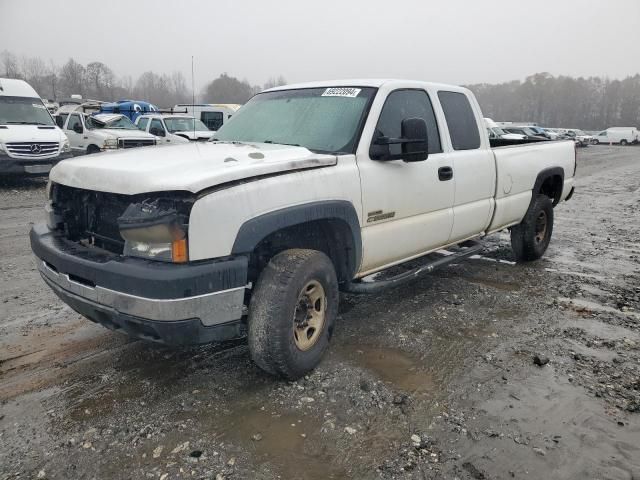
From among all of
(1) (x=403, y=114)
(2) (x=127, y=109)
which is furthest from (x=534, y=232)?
(2) (x=127, y=109)

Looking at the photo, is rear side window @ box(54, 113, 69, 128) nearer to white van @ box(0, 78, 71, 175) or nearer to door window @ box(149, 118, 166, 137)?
door window @ box(149, 118, 166, 137)

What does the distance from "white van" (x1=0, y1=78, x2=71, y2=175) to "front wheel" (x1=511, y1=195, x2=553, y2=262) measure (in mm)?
10158

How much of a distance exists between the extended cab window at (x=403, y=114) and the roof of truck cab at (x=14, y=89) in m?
11.6

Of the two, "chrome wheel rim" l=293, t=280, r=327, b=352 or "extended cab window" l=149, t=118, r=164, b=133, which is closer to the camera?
"chrome wheel rim" l=293, t=280, r=327, b=352

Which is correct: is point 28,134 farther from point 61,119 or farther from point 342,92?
point 342,92

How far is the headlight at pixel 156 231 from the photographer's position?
8.21 feet

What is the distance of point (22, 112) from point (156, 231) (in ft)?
38.9

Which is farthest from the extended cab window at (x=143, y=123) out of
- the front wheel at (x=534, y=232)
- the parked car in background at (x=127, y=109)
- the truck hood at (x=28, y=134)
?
the front wheel at (x=534, y=232)

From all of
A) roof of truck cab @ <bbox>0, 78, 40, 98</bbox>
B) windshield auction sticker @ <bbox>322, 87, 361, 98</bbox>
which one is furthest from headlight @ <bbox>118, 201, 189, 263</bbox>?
roof of truck cab @ <bbox>0, 78, 40, 98</bbox>

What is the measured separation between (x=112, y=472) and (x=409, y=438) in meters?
1.49

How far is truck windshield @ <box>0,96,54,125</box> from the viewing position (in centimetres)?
1178

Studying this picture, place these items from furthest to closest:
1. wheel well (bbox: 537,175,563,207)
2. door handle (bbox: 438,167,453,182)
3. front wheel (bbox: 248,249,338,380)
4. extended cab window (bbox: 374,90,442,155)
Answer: wheel well (bbox: 537,175,563,207)
door handle (bbox: 438,167,453,182)
extended cab window (bbox: 374,90,442,155)
front wheel (bbox: 248,249,338,380)

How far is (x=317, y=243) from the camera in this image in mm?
3455

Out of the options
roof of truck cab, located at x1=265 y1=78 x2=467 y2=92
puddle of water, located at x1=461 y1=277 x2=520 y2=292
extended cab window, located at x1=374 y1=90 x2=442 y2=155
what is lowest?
puddle of water, located at x1=461 y1=277 x2=520 y2=292
